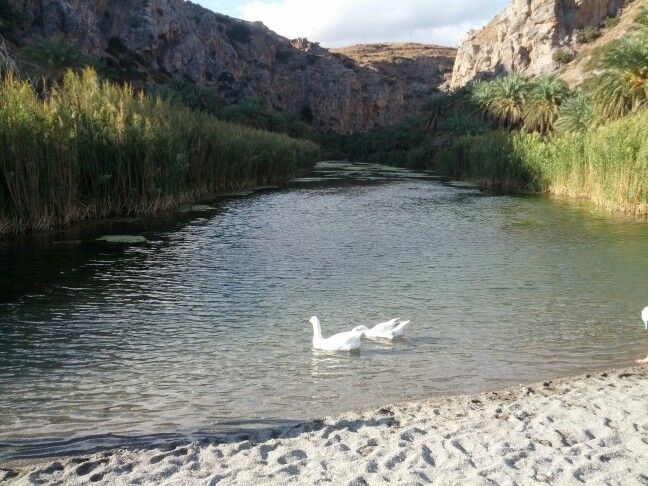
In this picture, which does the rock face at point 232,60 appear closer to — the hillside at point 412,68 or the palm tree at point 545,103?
the hillside at point 412,68

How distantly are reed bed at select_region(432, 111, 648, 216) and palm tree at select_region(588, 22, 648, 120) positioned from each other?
6.73 ft

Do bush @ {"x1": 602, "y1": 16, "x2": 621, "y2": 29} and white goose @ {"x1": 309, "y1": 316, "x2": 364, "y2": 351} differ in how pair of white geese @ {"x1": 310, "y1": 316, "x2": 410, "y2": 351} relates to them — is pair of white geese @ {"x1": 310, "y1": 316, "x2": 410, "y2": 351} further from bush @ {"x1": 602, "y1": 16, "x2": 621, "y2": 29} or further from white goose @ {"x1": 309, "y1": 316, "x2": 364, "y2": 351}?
bush @ {"x1": 602, "y1": 16, "x2": 621, "y2": 29}

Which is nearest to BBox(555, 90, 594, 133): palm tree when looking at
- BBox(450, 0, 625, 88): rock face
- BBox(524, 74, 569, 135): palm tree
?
BBox(524, 74, 569, 135): palm tree

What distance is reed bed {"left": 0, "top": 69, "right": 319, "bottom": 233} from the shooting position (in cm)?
1803

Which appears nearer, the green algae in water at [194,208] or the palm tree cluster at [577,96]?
the green algae in water at [194,208]

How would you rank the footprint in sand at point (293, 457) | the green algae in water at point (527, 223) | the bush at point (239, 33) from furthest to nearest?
the bush at point (239, 33), the green algae in water at point (527, 223), the footprint in sand at point (293, 457)

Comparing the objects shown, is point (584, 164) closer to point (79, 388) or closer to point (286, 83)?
point (79, 388)

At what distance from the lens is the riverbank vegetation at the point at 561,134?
2562cm

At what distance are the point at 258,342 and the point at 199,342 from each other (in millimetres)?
797

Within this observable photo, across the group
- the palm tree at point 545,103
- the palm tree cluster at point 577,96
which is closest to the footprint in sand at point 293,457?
the palm tree cluster at point 577,96

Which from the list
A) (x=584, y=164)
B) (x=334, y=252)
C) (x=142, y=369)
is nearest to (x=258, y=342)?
(x=142, y=369)

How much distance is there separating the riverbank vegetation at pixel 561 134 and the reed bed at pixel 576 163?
0.04 m

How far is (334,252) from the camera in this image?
1723 centimetres

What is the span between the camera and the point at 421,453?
17.3 ft
